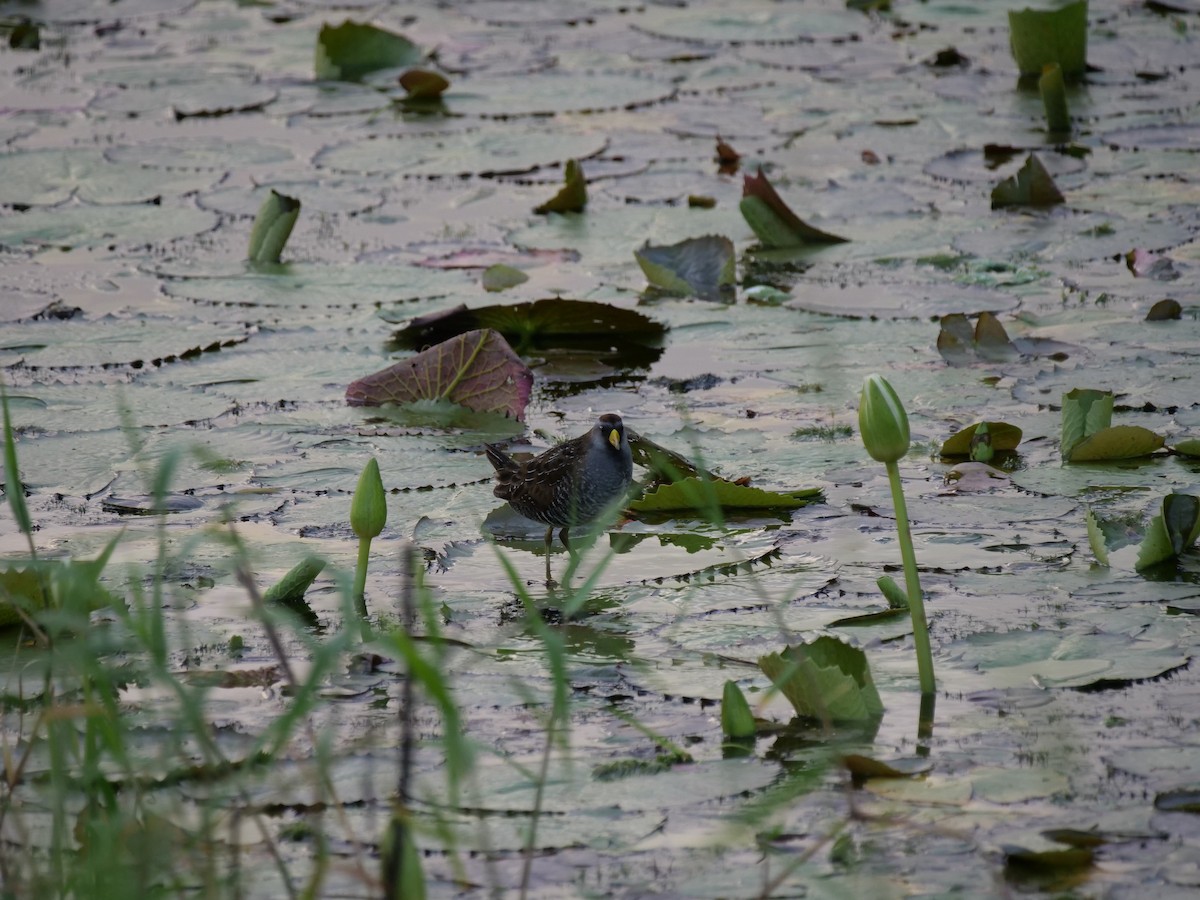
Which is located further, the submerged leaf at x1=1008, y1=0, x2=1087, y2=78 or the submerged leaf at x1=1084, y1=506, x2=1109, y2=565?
the submerged leaf at x1=1008, y1=0, x2=1087, y2=78

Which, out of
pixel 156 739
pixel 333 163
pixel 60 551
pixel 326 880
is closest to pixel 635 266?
pixel 333 163

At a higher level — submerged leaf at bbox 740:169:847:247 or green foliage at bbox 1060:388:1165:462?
submerged leaf at bbox 740:169:847:247

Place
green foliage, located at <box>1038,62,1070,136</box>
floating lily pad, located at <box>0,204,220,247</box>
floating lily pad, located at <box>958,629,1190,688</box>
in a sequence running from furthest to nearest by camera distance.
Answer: green foliage, located at <box>1038,62,1070,136</box> < floating lily pad, located at <box>0,204,220,247</box> < floating lily pad, located at <box>958,629,1190,688</box>

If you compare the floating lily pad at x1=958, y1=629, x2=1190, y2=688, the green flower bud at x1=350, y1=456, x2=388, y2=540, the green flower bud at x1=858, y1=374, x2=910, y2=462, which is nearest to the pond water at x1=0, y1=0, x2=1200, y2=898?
the floating lily pad at x1=958, y1=629, x2=1190, y2=688

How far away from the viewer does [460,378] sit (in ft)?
16.7

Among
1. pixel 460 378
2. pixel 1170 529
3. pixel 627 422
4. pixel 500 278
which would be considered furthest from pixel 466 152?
pixel 1170 529

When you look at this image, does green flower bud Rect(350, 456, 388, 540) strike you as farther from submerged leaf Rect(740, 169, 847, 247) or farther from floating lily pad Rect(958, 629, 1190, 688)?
submerged leaf Rect(740, 169, 847, 247)

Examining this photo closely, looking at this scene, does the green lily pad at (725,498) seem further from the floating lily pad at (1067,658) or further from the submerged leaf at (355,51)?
the submerged leaf at (355,51)

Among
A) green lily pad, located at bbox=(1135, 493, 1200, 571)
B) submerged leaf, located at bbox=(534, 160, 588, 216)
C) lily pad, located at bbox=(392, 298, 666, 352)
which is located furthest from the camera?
submerged leaf, located at bbox=(534, 160, 588, 216)

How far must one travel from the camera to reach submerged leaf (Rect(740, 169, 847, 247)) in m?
6.26

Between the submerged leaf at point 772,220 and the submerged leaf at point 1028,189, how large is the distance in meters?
0.74

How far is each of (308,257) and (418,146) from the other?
59.7 inches

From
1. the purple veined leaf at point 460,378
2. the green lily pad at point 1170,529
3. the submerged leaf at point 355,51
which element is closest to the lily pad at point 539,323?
the purple veined leaf at point 460,378

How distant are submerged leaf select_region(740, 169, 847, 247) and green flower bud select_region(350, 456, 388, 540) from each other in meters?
3.06
